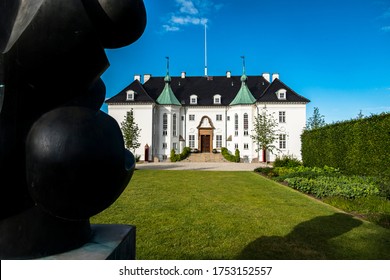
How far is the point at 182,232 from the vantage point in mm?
5711

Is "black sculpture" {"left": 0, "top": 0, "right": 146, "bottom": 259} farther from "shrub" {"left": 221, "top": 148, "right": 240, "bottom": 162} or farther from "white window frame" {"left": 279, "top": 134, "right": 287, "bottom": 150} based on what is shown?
"white window frame" {"left": 279, "top": 134, "right": 287, "bottom": 150}

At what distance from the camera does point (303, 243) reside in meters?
5.23

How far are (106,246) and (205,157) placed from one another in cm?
3796

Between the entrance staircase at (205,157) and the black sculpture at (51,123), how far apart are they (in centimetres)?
3711

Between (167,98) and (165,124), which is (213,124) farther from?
(167,98)

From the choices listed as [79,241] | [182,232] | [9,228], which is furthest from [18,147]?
[182,232]

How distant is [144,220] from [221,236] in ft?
7.14

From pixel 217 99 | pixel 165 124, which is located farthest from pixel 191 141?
pixel 217 99

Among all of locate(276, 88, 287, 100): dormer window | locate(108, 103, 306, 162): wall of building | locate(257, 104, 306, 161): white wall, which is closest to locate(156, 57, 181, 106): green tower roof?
locate(108, 103, 306, 162): wall of building

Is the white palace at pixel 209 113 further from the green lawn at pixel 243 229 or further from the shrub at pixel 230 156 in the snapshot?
the green lawn at pixel 243 229

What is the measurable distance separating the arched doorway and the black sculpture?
137 ft

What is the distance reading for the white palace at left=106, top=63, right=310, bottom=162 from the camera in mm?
38562

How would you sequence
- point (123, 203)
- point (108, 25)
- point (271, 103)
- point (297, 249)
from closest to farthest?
point (108, 25) < point (297, 249) < point (123, 203) < point (271, 103)

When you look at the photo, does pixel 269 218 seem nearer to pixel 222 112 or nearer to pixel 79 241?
pixel 79 241
